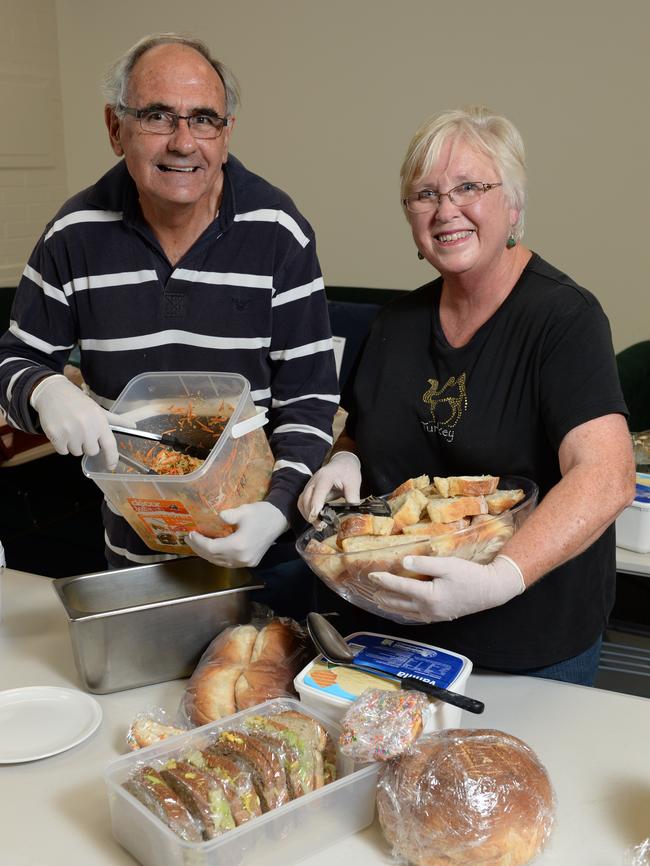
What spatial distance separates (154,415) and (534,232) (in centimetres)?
265

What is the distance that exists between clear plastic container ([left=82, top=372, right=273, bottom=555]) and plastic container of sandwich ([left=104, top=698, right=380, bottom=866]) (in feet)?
1.24

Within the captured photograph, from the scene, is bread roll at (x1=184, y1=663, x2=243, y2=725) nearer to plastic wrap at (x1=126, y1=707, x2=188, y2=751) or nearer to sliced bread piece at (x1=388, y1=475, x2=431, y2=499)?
plastic wrap at (x1=126, y1=707, x2=188, y2=751)

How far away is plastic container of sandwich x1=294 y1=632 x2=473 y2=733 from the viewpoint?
1.19m

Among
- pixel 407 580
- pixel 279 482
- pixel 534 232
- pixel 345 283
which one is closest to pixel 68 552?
pixel 345 283

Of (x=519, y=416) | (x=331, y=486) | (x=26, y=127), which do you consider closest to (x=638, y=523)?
(x=519, y=416)

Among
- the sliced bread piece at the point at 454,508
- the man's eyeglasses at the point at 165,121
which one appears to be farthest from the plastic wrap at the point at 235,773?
the man's eyeglasses at the point at 165,121

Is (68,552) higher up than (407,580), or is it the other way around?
(407,580)

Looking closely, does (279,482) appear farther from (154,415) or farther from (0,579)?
(0,579)

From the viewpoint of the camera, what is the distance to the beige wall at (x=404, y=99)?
11.9 feet

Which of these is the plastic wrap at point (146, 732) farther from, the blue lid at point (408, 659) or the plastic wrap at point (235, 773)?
the blue lid at point (408, 659)

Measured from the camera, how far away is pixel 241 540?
1.44m

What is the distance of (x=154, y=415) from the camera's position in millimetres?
1629

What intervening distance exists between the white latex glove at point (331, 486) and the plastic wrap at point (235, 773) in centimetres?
42

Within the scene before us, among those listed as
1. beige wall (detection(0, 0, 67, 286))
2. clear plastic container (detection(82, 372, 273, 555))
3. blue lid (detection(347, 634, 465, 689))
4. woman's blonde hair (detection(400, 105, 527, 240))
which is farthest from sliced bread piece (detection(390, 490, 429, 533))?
beige wall (detection(0, 0, 67, 286))
